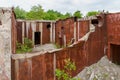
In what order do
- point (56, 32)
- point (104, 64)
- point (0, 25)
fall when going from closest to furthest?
point (0, 25) < point (104, 64) < point (56, 32)

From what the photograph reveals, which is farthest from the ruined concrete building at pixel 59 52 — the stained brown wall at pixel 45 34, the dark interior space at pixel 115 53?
the stained brown wall at pixel 45 34

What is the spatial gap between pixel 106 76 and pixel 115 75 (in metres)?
0.39

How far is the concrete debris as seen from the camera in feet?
31.6

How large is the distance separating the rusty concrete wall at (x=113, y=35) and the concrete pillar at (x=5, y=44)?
4124mm

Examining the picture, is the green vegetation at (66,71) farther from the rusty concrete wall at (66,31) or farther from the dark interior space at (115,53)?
the rusty concrete wall at (66,31)

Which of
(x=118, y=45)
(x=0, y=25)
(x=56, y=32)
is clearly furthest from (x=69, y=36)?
(x=0, y=25)

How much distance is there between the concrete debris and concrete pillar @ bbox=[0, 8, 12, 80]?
111 inches

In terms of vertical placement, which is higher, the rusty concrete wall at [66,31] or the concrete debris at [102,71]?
the rusty concrete wall at [66,31]

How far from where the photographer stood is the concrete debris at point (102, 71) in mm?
9641

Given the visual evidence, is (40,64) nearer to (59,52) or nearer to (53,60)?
(53,60)

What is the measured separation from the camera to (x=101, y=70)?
9930mm

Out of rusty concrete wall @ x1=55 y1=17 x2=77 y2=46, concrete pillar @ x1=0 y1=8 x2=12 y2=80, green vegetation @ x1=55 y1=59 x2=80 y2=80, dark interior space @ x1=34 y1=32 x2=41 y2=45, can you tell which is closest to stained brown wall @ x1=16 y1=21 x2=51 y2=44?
dark interior space @ x1=34 y1=32 x2=41 y2=45

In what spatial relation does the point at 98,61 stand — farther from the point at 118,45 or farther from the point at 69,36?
the point at 69,36

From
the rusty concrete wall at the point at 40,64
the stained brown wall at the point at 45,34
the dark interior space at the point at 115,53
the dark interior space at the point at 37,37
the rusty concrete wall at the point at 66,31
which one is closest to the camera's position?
the rusty concrete wall at the point at 40,64
